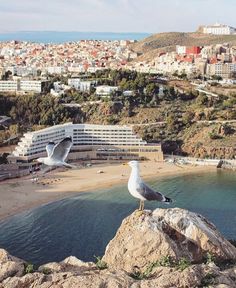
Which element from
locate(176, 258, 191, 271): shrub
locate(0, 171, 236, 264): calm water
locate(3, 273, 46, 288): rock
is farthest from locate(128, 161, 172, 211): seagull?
locate(0, 171, 236, 264): calm water

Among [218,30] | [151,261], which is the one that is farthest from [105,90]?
[218,30]

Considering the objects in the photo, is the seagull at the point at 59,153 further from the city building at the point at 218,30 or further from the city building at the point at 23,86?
the city building at the point at 218,30

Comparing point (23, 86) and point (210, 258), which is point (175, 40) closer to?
point (23, 86)

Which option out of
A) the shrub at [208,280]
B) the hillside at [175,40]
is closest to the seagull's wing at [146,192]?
the shrub at [208,280]

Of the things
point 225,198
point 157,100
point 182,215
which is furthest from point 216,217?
point 157,100

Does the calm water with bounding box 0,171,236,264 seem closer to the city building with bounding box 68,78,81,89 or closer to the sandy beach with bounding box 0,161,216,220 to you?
the sandy beach with bounding box 0,161,216,220

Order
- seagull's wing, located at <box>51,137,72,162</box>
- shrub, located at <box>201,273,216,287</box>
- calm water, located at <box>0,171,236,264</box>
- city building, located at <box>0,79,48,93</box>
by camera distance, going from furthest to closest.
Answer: city building, located at <box>0,79,48,93</box> < calm water, located at <box>0,171,236,264</box> < seagull's wing, located at <box>51,137,72,162</box> < shrub, located at <box>201,273,216,287</box>
